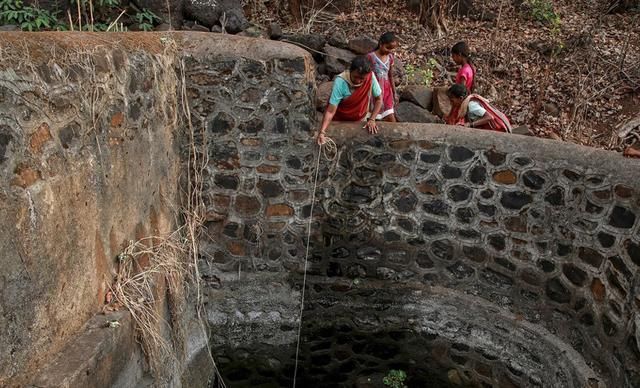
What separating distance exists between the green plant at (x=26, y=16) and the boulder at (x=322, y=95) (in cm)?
292

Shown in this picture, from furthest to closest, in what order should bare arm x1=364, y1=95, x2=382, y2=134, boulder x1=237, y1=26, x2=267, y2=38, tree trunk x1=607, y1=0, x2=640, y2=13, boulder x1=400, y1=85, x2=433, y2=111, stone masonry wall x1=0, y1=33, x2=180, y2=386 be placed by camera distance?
tree trunk x1=607, y1=0, x2=640, y2=13 → boulder x1=237, y1=26, x2=267, y2=38 → boulder x1=400, y1=85, x2=433, y2=111 → bare arm x1=364, y1=95, x2=382, y2=134 → stone masonry wall x1=0, y1=33, x2=180, y2=386

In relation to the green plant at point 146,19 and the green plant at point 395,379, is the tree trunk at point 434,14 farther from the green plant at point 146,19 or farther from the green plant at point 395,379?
the green plant at point 395,379

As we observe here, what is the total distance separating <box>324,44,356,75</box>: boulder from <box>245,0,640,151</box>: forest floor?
0.95 metres

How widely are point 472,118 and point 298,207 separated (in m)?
1.78

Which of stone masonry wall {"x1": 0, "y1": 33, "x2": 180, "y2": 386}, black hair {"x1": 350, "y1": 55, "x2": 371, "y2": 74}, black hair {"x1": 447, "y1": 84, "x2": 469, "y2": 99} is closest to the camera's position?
stone masonry wall {"x1": 0, "y1": 33, "x2": 180, "y2": 386}

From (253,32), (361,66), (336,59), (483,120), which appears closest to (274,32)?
(253,32)

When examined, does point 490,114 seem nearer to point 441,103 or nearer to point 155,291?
point 441,103

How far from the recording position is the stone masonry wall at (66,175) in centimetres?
216

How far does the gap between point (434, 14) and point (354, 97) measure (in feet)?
14.3

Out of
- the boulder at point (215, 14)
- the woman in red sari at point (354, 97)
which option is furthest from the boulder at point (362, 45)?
the woman in red sari at point (354, 97)

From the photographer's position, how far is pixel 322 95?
560 centimetres

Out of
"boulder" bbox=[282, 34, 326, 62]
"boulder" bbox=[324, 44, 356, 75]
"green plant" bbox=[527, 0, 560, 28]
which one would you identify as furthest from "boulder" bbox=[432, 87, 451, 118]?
"green plant" bbox=[527, 0, 560, 28]

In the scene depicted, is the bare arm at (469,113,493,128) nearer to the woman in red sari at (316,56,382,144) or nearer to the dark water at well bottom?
the woman in red sari at (316,56,382,144)

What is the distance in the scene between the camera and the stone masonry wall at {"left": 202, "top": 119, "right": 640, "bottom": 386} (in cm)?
408
